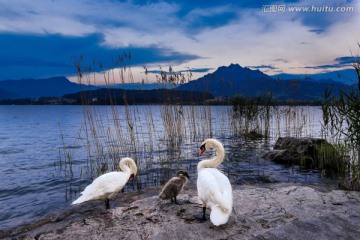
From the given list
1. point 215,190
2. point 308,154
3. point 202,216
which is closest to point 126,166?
point 202,216

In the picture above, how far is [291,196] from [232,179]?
12.1ft

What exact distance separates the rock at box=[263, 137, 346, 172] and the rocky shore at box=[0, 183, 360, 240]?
4671mm

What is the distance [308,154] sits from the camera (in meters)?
12.5

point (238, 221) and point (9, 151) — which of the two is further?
point (9, 151)

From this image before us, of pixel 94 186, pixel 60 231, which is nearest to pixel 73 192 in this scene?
pixel 94 186

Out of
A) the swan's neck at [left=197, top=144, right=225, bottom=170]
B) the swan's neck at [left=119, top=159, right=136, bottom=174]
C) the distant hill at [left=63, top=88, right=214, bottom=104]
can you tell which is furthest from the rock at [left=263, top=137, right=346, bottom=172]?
the swan's neck at [left=119, top=159, right=136, bottom=174]

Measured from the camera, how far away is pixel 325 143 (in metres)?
11.6

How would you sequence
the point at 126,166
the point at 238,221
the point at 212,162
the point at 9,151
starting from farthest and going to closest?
the point at 9,151 → the point at 126,166 → the point at 212,162 → the point at 238,221

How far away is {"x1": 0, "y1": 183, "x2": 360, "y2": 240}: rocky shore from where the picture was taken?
4293mm

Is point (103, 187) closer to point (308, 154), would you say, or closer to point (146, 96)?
point (146, 96)

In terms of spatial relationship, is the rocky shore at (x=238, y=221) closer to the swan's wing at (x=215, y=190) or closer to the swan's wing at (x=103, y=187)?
the swan's wing at (x=215, y=190)

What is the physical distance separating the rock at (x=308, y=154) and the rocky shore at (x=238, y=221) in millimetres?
4671

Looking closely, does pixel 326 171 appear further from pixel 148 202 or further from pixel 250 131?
pixel 250 131

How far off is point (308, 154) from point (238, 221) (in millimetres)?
9076
